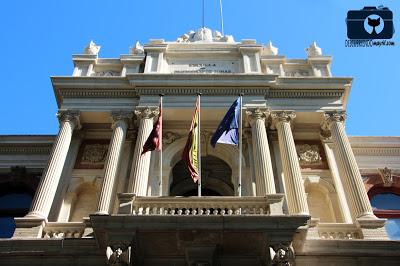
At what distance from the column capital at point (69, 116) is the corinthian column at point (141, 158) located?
258 cm

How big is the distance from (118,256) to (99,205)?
3587 mm

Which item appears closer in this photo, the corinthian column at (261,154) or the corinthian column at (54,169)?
the corinthian column at (54,169)

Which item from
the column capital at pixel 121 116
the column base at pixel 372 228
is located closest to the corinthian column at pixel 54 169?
the column capital at pixel 121 116

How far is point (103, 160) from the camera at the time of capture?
68.0 ft

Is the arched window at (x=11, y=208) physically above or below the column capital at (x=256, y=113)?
below

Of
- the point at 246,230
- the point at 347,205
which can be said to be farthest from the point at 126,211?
the point at 347,205

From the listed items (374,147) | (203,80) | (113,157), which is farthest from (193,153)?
(374,147)

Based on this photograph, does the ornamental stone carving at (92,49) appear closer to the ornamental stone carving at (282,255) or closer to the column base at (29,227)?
the column base at (29,227)

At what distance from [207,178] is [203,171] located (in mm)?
373

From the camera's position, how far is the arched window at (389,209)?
67.1 ft

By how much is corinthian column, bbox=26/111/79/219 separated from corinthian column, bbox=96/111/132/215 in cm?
176

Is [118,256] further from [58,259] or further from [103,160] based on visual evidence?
[103,160]

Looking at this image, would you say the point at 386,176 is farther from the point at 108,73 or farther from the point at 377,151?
the point at 108,73

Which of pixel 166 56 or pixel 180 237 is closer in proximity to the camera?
pixel 180 237
